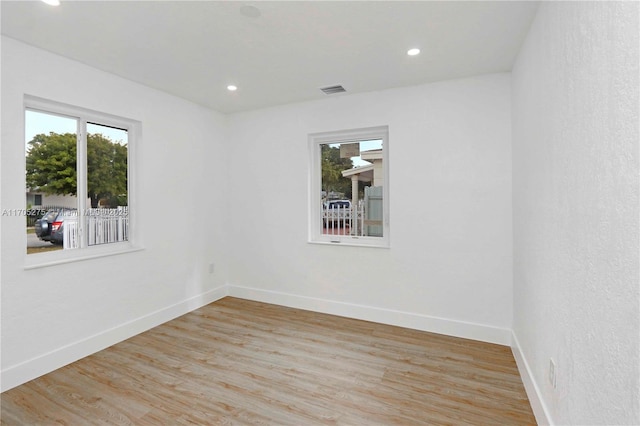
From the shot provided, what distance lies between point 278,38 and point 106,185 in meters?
2.16

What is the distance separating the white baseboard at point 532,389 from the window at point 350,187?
5.07ft

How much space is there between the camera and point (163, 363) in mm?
2643

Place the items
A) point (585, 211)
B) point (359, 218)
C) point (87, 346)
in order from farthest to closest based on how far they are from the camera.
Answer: point (359, 218)
point (87, 346)
point (585, 211)

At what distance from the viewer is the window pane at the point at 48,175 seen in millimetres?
2529

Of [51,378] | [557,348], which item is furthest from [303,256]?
[557,348]

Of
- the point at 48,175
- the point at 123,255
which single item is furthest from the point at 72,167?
the point at 123,255

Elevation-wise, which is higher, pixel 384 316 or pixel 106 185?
pixel 106 185

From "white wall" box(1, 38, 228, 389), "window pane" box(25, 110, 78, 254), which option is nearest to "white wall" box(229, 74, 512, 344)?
"white wall" box(1, 38, 228, 389)

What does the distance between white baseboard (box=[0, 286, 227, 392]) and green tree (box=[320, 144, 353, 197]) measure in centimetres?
213

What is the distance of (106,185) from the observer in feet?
10.1

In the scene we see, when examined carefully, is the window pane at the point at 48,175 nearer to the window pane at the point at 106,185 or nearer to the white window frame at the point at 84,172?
the white window frame at the point at 84,172

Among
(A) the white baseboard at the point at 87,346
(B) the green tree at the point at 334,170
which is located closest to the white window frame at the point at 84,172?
(A) the white baseboard at the point at 87,346

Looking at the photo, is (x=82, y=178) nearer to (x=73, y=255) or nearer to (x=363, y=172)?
(x=73, y=255)

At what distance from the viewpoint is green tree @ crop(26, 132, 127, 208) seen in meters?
2.58
